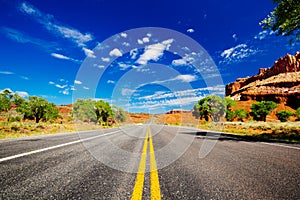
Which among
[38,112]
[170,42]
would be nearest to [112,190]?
[170,42]

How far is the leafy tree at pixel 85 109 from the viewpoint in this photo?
51250mm

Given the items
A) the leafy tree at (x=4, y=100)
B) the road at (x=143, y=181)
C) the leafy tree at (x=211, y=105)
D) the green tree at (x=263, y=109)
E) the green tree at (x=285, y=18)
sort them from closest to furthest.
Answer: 1. the road at (x=143, y=181)
2. the green tree at (x=285, y=18)
3. the leafy tree at (x=4, y=100)
4. the leafy tree at (x=211, y=105)
5. the green tree at (x=263, y=109)

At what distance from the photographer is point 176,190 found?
249cm

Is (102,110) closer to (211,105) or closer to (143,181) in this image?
(211,105)

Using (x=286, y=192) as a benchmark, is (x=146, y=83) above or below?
above

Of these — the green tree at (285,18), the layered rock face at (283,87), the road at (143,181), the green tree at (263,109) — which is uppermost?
the layered rock face at (283,87)

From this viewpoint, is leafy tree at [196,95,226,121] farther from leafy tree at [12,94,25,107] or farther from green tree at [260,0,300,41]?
leafy tree at [12,94,25,107]

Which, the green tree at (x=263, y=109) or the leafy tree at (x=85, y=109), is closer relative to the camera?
the leafy tree at (x=85, y=109)

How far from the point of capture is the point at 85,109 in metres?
51.4

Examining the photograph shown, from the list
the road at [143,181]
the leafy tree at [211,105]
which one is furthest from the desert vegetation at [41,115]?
the leafy tree at [211,105]

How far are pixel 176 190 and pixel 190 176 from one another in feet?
2.78

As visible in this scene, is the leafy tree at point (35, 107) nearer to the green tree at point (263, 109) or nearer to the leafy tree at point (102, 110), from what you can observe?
the leafy tree at point (102, 110)

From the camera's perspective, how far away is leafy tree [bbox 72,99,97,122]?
51250 mm

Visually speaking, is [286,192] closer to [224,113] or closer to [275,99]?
[224,113]
